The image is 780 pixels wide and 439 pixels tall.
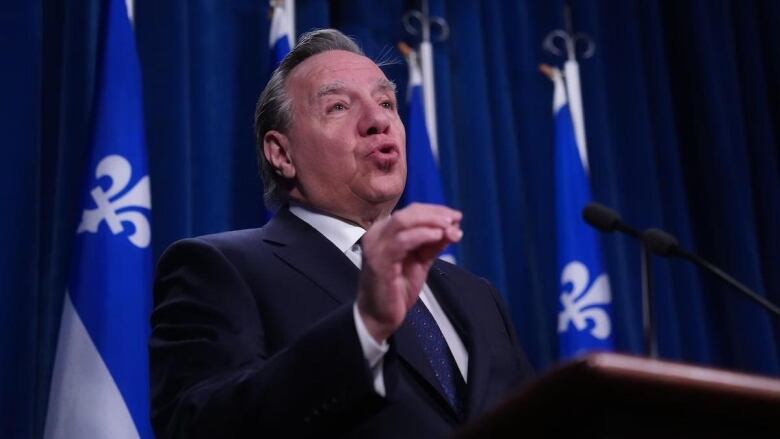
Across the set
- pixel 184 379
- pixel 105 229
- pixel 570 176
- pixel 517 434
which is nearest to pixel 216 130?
pixel 105 229

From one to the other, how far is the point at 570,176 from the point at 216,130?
1.57 metres

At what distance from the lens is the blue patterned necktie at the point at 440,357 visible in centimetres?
175

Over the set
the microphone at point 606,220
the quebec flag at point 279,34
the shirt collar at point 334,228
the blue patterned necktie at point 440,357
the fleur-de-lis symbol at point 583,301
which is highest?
the quebec flag at point 279,34

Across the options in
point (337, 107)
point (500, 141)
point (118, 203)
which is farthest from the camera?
point (500, 141)

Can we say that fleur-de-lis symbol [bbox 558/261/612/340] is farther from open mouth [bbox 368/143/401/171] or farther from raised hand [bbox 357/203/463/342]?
raised hand [bbox 357/203/463/342]

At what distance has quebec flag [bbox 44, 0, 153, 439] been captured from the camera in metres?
2.80

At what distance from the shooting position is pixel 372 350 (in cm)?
135

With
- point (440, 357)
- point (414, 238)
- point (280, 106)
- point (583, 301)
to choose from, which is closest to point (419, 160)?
point (583, 301)

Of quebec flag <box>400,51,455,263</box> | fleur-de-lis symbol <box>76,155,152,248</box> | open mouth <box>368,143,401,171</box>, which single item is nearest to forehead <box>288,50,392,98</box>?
open mouth <box>368,143,401,171</box>

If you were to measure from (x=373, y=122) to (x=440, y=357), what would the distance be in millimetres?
604

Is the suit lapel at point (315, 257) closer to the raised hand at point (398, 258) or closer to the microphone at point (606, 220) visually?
A: the raised hand at point (398, 258)

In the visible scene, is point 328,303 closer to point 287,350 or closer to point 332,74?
point 287,350

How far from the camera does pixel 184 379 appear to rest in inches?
63.7

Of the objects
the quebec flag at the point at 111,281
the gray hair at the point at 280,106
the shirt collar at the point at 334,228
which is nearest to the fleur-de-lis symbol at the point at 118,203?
the quebec flag at the point at 111,281
